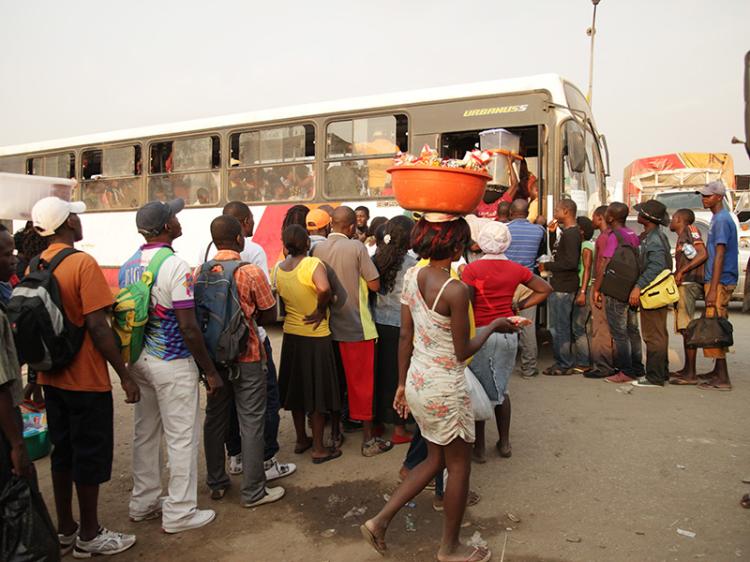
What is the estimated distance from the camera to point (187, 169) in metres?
10.2

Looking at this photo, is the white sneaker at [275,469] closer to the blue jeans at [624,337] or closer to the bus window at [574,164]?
the blue jeans at [624,337]

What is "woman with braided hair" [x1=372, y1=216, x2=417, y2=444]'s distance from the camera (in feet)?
15.1

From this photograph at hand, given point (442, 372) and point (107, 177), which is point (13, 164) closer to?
point (107, 177)

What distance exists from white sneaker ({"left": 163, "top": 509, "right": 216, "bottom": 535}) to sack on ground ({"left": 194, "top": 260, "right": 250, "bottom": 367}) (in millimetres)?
879

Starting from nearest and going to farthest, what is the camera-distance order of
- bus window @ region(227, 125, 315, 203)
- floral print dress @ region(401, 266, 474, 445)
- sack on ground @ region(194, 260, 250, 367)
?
floral print dress @ region(401, 266, 474, 445) < sack on ground @ region(194, 260, 250, 367) < bus window @ region(227, 125, 315, 203)

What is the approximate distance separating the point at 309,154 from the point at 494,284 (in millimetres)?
5821

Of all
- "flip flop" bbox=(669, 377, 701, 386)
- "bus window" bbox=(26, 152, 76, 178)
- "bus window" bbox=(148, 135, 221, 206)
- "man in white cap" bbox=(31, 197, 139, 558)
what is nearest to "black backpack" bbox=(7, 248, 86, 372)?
"man in white cap" bbox=(31, 197, 139, 558)

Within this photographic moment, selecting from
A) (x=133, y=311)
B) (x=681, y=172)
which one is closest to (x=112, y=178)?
(x=133, y=311)

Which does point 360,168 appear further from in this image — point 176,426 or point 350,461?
point 176,426

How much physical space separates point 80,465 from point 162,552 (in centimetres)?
65

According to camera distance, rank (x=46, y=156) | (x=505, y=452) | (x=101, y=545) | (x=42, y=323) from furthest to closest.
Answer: (x=46, y=156) < (x=505, y=452) < (x=101, y=545) < (x=42, y=323)

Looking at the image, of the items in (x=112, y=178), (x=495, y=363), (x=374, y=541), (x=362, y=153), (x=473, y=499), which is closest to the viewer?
(x=374, y=541)

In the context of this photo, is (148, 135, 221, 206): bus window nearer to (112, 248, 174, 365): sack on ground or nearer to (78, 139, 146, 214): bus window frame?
(78, 139, 146, 214): bus window frame

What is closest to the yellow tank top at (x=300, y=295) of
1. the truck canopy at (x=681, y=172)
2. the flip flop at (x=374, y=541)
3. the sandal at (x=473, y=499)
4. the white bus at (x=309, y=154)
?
the sandal at (x=473, y=499)
